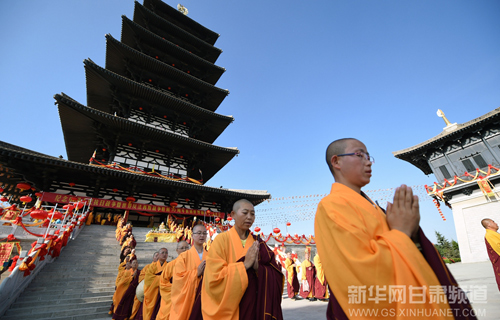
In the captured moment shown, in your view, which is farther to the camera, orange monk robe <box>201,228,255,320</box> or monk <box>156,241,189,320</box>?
monk <box>156,241,189,320</box>

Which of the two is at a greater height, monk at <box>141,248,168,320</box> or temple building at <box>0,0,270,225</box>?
temple building at <box>0,0,270,225</box>

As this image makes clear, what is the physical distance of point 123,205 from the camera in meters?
11.9

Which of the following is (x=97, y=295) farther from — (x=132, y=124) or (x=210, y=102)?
(x=210, y=102)

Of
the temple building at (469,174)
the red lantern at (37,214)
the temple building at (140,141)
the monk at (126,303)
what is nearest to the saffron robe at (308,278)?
the monk at (126,303)

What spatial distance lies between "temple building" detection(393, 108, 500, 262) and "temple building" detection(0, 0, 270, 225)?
12.3m

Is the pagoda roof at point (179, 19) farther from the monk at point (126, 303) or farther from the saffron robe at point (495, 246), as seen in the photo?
the saffron robe at point (495, 246)

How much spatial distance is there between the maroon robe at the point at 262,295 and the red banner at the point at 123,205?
11.7 m

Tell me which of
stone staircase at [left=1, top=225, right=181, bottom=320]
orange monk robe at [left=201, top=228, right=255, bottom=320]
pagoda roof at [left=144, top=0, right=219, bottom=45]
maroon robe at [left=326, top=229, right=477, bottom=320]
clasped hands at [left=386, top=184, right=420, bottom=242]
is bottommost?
stone staircase at [left=1, top=225, right=181, bottom=320]

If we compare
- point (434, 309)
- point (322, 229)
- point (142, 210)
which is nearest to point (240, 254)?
point (322, 229)

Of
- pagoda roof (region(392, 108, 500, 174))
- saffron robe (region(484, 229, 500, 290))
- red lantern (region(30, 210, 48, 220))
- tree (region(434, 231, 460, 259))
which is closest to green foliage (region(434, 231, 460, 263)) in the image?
tree (region(434, 231, 460, 259))

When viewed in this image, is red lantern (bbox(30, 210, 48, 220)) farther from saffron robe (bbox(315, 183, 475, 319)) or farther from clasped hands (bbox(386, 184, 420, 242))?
clasped hands (bbox(386, 184, 420, 242))

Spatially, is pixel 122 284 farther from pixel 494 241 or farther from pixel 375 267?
pixel 494 241

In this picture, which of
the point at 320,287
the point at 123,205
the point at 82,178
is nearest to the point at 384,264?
the point at 320,287

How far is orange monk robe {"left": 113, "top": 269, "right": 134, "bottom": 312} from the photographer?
5.42 meters
